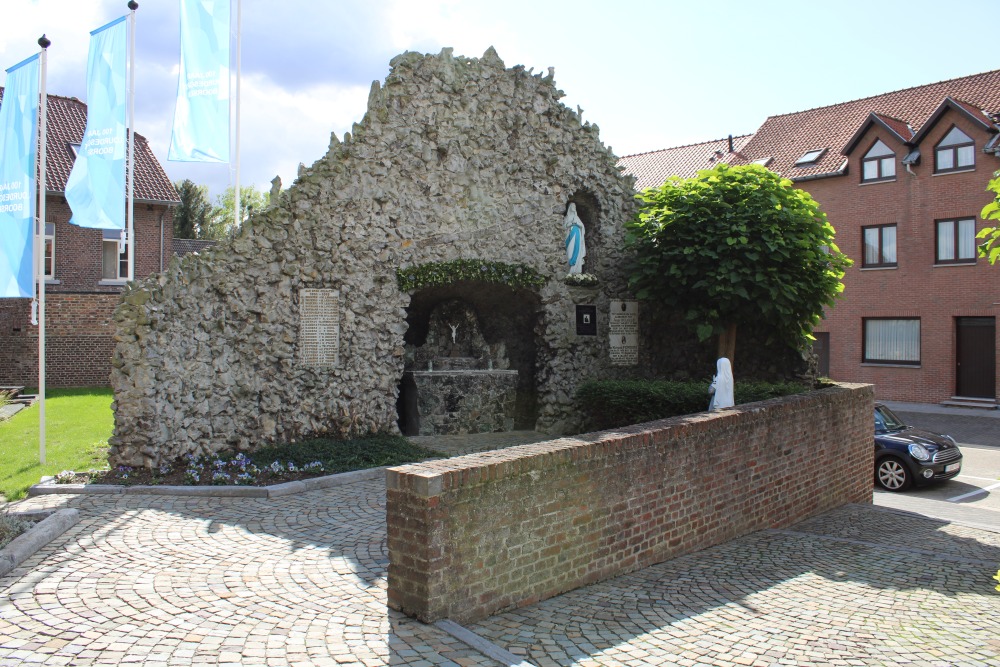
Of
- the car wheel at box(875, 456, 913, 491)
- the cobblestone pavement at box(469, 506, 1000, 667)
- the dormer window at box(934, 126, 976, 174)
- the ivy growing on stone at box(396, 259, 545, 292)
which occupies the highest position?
the dormer window at box(934, 126, 976, 174)

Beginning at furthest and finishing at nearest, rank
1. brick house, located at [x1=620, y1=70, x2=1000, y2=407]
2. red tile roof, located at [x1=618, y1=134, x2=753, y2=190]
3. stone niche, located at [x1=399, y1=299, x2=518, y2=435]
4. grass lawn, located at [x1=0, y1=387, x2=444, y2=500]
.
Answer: red tile roof, located at [x1=618, y1=134, x2=753, y2=190]
brick house, located at [x1=620, y1=70, x2=1000, y2=407]
stone niche, located at [x1=399, y1=299, x2=518, y2=435]
grass lawn, located at [x1=0, y1=387, x2=444, y2=500]

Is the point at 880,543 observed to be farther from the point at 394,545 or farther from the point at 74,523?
the point at 74,523

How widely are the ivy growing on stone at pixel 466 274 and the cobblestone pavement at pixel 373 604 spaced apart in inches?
208

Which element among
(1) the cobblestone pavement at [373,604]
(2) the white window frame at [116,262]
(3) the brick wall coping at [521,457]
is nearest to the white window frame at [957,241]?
(1) the cobblestone pavement at [373,604]

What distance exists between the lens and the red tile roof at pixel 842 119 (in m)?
27.5

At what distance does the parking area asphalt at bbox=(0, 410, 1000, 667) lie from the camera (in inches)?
200

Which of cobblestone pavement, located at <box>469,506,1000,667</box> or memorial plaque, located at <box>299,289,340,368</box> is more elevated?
memorial plaque, located at <box>299,289,340,368</box>

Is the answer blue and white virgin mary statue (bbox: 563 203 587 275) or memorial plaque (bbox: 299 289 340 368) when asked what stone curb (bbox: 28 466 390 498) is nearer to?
memorial plaque (bbox: 299 289 340 368)

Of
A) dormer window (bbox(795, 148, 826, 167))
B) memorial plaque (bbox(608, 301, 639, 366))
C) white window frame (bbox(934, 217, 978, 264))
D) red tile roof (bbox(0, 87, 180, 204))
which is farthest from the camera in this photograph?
dormer window (bbox(795, 148, 826, 167))

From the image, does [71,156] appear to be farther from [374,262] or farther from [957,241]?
[957,241]

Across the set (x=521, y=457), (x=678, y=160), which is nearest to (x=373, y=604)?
(x=521, y=457)

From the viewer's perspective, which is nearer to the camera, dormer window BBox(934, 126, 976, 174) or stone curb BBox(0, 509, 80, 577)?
stone curb BBox(0, 509, 80, 577)

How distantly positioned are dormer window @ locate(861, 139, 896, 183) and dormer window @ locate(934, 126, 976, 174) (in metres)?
1.48

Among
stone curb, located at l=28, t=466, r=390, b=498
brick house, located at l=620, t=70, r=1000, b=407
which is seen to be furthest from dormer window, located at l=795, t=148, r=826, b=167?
stone curb, located at l=28, t=466, r=390, b=498
